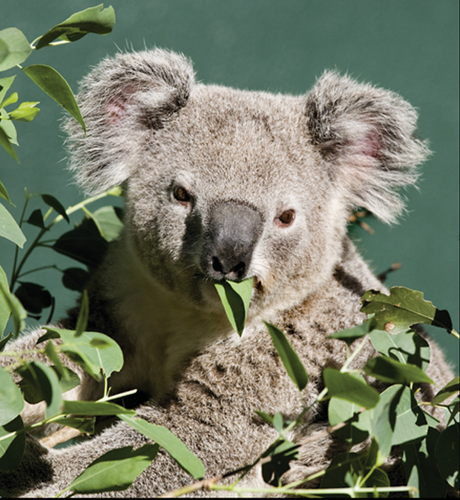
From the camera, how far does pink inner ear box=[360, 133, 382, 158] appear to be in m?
2.34

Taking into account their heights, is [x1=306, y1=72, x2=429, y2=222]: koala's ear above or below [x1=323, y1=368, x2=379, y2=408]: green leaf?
above

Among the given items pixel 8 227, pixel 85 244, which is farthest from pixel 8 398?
pixel 85 244

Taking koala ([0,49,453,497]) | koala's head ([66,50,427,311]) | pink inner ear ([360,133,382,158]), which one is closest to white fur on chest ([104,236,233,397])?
koala ([0,49,453,497])

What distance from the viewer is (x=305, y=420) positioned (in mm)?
2121

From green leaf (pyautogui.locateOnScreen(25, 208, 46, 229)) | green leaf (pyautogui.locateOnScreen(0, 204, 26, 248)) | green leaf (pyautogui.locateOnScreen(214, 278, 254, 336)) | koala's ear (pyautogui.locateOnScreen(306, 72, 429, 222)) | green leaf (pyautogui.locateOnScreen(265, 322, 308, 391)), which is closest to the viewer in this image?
green leaf (pyautogui.locateOnScreen(265, 322, 308, 391))

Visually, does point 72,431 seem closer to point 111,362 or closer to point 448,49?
point 111,362

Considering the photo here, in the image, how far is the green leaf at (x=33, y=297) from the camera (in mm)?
2619

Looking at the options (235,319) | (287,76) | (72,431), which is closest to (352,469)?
(235,319)

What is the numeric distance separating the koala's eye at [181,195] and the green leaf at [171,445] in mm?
880

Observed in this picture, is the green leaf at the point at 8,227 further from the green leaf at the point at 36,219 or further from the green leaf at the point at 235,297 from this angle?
the green leaf at the point at 36,219

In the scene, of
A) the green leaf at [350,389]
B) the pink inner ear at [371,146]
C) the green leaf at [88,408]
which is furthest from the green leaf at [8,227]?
the pink inner ear at [371,146]

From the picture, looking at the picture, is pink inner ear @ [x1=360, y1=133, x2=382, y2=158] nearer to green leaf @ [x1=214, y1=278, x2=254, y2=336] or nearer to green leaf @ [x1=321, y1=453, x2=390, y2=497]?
green leaf @ [x1=214, y1=278, x2=254, y2=336]

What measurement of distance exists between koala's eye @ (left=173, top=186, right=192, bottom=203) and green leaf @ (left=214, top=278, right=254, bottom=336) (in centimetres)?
39

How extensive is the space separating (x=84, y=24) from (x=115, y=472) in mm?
1014
